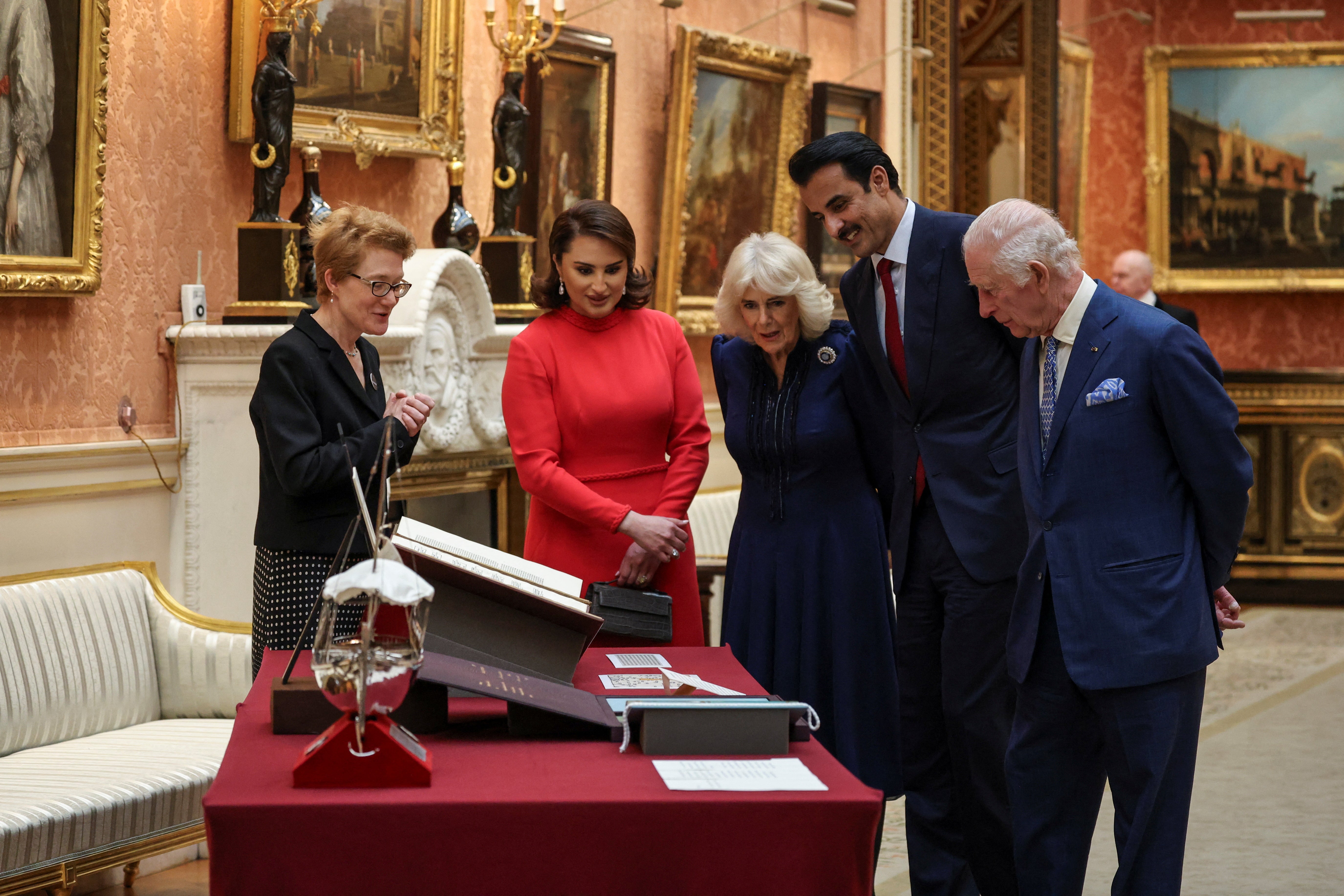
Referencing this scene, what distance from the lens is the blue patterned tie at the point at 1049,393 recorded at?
3131 mm

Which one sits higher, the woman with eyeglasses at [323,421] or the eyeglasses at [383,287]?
the eyeglasses at [383,287]

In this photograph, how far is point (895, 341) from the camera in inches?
150

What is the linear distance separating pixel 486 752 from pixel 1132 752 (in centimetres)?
139

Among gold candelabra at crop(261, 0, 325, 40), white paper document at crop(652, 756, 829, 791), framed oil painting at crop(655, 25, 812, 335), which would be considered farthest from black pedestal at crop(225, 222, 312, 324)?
white paper document at crop(652, 756, 829, 791)

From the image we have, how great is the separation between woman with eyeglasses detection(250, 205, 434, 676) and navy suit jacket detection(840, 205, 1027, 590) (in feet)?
3.96

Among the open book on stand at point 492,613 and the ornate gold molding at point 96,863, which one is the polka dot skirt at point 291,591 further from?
the open book on stand at point 492,613

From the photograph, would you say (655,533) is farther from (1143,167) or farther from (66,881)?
(1143,167)

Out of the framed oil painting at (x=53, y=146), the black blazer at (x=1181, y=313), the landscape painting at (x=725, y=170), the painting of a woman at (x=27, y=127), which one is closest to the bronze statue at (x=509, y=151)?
the landscape painting at (x=725, y=170)

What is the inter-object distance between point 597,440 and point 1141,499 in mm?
1583

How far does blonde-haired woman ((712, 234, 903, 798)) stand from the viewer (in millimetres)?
3840

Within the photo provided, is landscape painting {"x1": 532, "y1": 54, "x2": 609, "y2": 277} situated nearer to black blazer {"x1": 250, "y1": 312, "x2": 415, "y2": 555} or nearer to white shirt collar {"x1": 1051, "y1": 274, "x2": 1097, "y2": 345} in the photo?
black blazer {"x1": 250, "y1": 312, "x2": 415, "y2": 555}

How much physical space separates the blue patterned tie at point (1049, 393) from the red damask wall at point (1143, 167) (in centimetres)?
909

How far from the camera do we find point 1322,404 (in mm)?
10906

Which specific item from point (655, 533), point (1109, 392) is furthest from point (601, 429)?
point (1109, 392)
